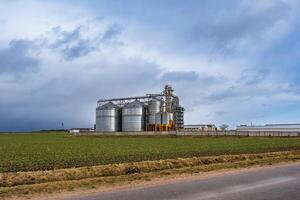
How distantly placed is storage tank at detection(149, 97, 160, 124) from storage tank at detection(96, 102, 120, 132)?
10243 mm

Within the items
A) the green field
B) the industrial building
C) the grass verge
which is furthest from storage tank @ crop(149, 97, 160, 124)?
the grass verge

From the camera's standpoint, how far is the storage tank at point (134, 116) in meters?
126

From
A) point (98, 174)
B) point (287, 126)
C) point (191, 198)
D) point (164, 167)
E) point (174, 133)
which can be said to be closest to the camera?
point (191, 198)

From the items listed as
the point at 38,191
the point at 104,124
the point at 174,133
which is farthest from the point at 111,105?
the point at 38,191

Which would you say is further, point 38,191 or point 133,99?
point 133,99

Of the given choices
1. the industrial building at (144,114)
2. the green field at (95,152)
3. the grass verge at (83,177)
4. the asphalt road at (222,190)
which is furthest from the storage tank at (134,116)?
the asphalt road at (222,190)

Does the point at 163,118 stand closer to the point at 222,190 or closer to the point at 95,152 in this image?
the point at 95,152

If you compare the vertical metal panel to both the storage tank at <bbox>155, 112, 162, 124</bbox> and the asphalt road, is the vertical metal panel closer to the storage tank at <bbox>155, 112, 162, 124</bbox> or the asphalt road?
the storage tank at <bbox>155, 112, 162, 124</bbox>

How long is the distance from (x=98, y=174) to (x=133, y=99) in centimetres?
10889

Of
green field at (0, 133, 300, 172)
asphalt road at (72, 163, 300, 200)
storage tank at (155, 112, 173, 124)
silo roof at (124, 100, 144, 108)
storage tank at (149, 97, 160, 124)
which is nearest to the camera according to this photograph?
asphalt road at (72, 163, 300, 200)

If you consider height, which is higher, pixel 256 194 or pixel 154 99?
pixel 154 99

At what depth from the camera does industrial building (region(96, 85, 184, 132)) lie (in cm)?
12494

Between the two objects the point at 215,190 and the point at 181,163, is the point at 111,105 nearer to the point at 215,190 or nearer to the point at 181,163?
the point at 181,163

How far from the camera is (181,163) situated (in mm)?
28688
